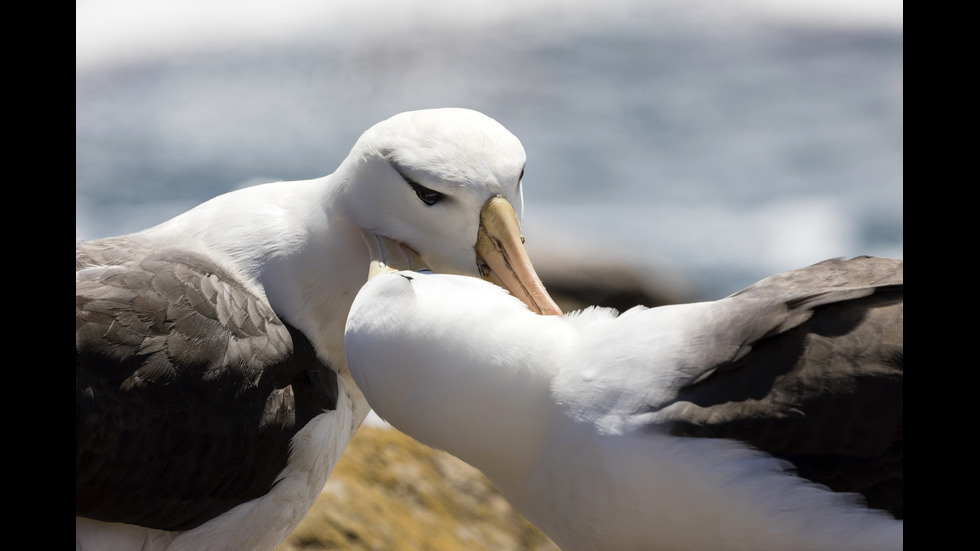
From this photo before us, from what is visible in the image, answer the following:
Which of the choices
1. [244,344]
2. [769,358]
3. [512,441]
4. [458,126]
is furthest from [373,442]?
[769,358]

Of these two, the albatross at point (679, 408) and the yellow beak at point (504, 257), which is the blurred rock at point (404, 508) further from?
the albatross at point (679, 408)

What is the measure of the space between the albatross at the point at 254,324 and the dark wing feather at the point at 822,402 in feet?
1.72

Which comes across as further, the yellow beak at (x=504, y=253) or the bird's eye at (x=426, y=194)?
the bird's eye at (x=426, y=194)

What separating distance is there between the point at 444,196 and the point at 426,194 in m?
0.05

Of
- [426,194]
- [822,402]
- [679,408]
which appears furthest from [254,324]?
[822,402]

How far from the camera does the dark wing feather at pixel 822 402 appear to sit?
1.83m

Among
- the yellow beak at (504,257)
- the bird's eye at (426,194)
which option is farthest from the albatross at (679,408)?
the bird's eye at (426,194)

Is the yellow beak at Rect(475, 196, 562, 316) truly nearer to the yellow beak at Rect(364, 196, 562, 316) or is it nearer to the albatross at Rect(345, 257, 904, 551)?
the yellow beak at Rect(364, 196, 562, 316)

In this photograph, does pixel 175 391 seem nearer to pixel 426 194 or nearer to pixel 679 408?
pixel 426 194

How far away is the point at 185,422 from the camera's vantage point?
240 cm

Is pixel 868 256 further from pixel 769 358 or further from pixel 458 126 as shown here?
pixel 458 126

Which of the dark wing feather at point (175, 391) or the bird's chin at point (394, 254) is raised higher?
the bird's chin at point (394, 254)

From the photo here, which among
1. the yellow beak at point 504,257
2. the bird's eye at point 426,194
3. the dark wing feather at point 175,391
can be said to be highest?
the bird's eye at point 426,194

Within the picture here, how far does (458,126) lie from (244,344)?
804 mm
